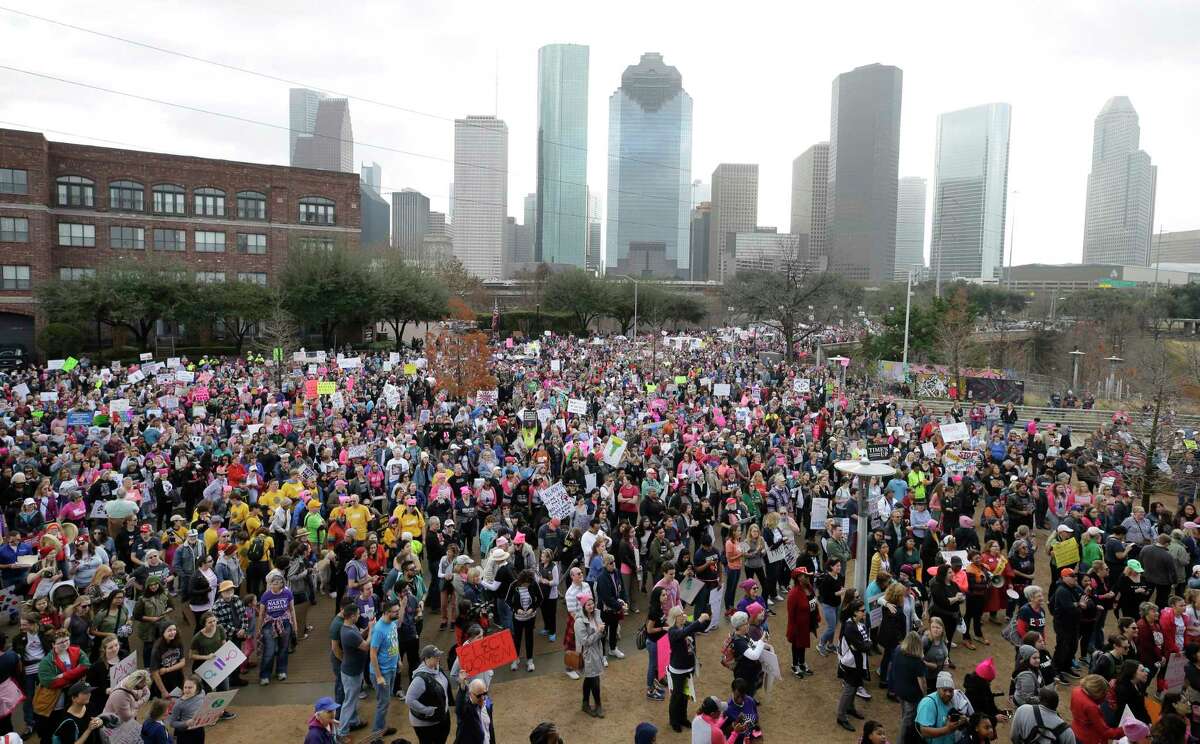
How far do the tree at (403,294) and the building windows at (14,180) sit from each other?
22469mm

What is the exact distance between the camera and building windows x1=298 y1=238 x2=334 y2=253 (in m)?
54.9

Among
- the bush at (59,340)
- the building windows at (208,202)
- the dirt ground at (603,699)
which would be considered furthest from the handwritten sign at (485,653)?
the building windows at (208,202)

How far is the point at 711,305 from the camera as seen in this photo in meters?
104

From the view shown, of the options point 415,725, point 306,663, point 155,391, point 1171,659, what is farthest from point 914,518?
point 155,391

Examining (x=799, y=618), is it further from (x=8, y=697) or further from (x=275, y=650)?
(x=8, y=697)

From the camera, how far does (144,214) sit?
183ft

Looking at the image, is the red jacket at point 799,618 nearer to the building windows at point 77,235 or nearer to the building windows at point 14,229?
the building windows at point 14,229

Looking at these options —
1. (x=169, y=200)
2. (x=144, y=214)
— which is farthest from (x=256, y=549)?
(x=169, y=200)

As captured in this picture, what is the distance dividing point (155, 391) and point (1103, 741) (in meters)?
27.8

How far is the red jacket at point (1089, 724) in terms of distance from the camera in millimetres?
7164

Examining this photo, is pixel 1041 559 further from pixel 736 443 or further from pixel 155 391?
pixel 155 391

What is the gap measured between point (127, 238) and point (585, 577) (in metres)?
58.0

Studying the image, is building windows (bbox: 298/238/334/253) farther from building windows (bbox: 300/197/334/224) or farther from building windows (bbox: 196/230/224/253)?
building windows (bbox: 196/230/224/253)

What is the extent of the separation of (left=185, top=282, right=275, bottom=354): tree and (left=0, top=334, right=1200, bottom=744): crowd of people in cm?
2988
